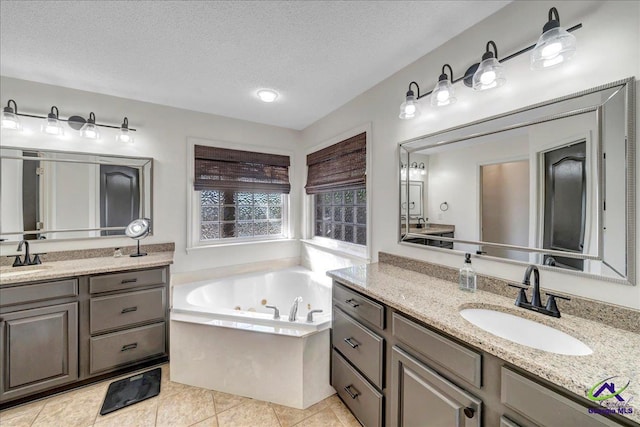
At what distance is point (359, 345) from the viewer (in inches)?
59.2

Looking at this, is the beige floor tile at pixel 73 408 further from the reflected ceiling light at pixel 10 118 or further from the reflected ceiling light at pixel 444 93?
the reflected ceiling light at pixel 444 93

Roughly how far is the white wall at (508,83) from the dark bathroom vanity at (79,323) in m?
1.95

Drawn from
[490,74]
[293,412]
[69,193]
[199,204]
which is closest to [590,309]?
[490,74]

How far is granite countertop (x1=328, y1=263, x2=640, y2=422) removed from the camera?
2.29 ft

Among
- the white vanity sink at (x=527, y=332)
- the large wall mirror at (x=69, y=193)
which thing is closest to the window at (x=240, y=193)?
the large wall mirror at (x=69, y=193)

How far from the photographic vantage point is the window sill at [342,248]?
92.3 inches

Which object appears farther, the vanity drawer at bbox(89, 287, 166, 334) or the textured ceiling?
the vanity drawer at bbox(89, 287, 166, 334)

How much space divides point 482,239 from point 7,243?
3485mm

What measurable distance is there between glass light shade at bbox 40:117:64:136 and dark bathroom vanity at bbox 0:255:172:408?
110cm

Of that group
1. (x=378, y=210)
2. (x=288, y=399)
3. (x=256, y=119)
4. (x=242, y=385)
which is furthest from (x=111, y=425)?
(x=256, y=119)

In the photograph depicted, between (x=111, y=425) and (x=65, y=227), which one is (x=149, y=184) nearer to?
(x=65, y=227)

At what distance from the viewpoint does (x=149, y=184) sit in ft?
8.20

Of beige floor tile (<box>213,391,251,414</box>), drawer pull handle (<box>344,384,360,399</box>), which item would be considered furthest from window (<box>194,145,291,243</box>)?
drawer pull handle (<box>344,384,360,399</box>)

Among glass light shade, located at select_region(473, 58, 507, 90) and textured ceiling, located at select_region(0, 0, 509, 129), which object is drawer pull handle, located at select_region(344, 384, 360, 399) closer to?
glass light shade, located at select_region(473, 58, 507, 90)
